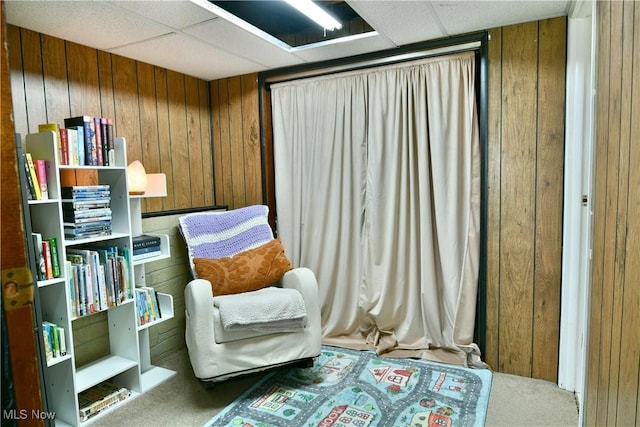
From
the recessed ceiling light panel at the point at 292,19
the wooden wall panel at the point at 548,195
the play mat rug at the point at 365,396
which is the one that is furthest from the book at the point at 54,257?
the wooden wall panel at the point at 548,195

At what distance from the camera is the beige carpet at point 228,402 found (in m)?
2.04

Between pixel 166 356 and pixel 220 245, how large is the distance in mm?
928

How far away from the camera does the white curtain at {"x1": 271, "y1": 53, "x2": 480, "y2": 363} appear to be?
103 inches

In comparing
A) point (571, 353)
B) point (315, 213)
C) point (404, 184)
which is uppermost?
point (404, 184)

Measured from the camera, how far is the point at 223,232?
2.77m

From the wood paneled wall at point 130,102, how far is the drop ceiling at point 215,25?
95 millimetres

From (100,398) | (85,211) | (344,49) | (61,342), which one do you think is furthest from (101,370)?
(344,49)

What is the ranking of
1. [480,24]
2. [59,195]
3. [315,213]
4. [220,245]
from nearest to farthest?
[59,195] → [480,24] → [220,245] → [315,213]

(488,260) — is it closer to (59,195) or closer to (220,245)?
(220,245)

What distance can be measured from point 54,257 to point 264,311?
42.3 inches

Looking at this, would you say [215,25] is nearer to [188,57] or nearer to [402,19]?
[188,57]

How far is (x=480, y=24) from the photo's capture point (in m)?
2.36

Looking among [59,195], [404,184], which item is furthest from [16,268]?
[404,184]

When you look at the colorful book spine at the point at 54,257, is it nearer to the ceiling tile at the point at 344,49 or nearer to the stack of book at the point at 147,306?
the stack of book at the point at 147,306
